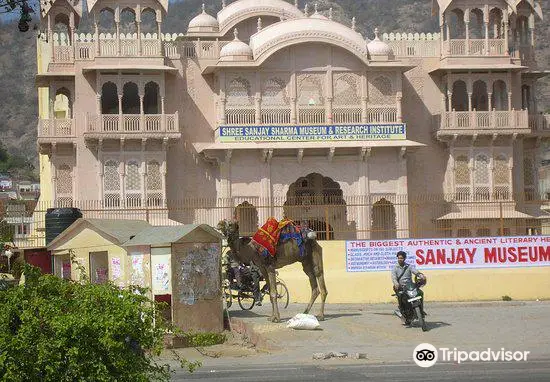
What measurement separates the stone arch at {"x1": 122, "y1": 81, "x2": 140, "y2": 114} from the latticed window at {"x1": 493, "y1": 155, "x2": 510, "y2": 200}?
12.6 meters

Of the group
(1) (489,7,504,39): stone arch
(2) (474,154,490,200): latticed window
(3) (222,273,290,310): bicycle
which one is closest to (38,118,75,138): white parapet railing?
(2) (474,154,490,200): latticed window

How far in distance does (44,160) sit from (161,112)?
8.45 meters

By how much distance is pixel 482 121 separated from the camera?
39.0 meters

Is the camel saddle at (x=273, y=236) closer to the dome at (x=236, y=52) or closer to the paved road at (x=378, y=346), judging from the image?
the paved road at (x=378, y=346)

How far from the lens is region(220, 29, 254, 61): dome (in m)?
37.1

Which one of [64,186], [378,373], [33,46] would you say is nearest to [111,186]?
[64,186]

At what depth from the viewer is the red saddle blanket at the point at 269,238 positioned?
21.3 m

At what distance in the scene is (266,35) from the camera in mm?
37531

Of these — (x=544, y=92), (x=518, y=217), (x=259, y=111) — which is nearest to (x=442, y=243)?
(x=518, y=217)

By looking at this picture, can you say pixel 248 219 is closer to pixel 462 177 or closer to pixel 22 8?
pixel 462 177

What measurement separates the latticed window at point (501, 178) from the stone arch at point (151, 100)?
11917 mm

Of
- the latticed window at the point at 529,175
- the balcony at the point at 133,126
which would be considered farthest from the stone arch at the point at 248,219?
the latticed window at the point at 529,175

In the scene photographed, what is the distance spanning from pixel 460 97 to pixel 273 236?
72.5ft

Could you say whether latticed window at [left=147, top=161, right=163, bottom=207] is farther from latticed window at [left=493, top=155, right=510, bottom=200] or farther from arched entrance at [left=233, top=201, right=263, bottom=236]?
latticed window at [left=493, top=155, right=510, bottom=200]
